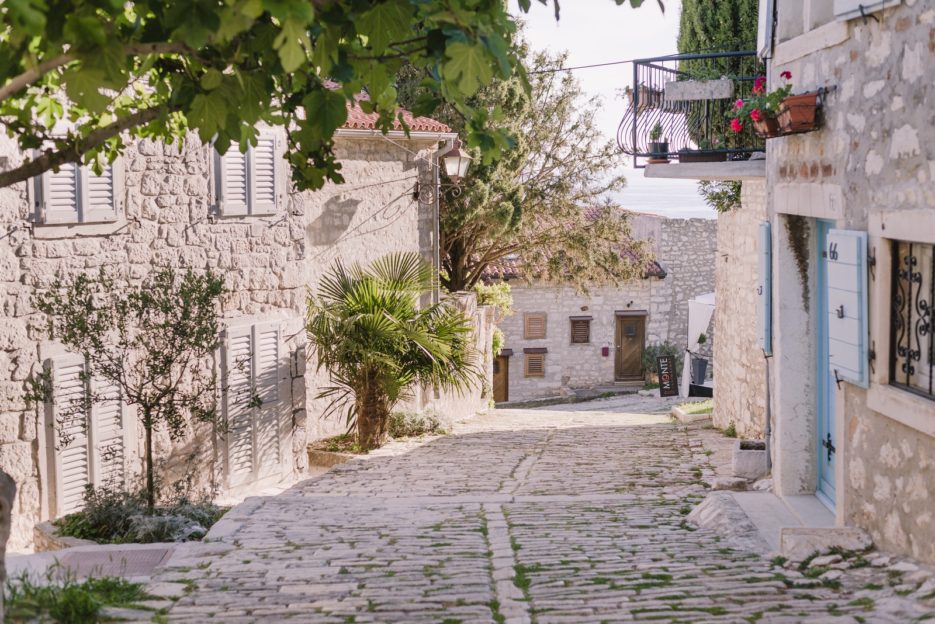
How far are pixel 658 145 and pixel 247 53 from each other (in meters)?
7.47

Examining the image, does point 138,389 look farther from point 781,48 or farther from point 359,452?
point 781,48

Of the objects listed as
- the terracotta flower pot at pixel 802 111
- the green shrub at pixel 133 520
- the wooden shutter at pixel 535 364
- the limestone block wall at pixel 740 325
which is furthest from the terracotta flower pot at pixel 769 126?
the wooden shutter at pixel 535 364

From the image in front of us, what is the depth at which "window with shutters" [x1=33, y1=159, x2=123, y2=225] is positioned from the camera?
31.5ft

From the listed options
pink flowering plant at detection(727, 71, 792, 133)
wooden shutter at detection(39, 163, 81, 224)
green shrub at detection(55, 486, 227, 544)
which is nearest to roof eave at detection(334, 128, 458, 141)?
wooden shutter at detection(39, 163, 81, 224)

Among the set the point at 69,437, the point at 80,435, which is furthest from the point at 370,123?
the point at 69,437

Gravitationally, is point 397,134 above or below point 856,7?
above

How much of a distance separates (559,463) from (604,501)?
277 cm

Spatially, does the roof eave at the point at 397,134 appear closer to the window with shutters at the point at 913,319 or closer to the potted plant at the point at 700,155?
the potted plant at the point at 700,155

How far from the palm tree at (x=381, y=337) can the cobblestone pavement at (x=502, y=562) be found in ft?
8.01

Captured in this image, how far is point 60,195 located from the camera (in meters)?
9.79

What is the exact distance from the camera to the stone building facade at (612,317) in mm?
30547

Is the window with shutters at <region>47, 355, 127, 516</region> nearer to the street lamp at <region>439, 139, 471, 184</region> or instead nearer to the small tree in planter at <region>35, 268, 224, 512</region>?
the small tree in planter at <region>35, 268, 224, 512</region>

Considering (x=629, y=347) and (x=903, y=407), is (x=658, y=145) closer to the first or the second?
(x=903, y=407)

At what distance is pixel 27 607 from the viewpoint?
15.6 feet
